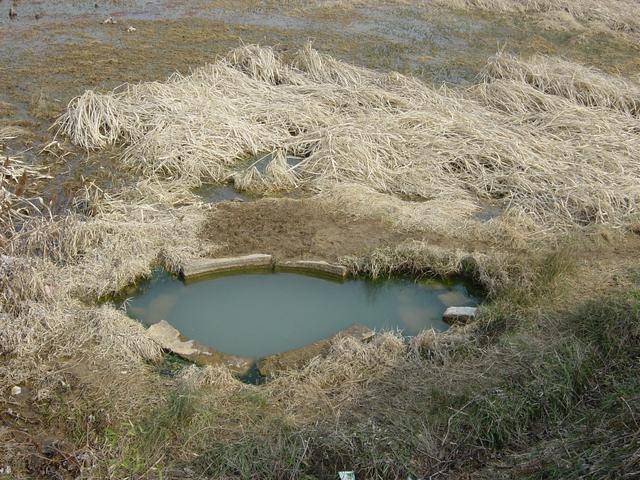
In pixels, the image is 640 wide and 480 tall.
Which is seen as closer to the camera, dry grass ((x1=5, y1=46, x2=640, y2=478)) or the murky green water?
dry grass ((x1=5, y1=46, x2=640, y2=478))

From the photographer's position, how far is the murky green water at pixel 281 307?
4.96 metres

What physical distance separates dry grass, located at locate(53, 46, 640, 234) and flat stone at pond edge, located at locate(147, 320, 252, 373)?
7.86ft

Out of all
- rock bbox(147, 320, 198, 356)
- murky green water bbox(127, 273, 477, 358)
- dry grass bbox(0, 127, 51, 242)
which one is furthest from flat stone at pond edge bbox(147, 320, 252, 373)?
dry grass bbox(0, 127, 51, 242)

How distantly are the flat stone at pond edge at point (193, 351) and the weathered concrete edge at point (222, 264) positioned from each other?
30.0 inches

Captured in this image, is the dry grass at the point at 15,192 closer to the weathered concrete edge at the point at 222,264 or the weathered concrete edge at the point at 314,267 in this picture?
the weathered concrete edge at the point at 222,264

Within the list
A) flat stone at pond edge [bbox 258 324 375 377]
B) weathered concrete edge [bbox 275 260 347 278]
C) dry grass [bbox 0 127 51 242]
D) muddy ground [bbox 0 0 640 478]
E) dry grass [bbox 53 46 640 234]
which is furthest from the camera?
dry grass [bbox 53 46 640 234]

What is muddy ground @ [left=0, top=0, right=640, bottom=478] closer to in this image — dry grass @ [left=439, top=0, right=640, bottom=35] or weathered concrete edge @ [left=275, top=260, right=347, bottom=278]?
weathered concrete edge @ [left=275, top=260, right=347, bottom=278]

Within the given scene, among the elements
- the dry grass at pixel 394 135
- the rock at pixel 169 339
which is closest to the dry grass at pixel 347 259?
the dry grass at pixel 394 135

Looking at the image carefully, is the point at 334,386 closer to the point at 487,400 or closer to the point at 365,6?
the point at 487,400

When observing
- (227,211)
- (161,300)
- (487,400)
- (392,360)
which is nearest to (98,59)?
(227,211)

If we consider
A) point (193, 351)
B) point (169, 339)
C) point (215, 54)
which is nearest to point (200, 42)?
point (215, 54)

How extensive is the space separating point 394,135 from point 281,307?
3.00m

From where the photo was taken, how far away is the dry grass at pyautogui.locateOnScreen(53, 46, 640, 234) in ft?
22.2

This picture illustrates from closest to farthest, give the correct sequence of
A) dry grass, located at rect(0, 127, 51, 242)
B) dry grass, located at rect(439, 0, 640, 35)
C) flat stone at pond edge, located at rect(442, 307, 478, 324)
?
flat stone at pond edge, located at rect(442, 307, 478, 324) → dry grass, located at rect(0, 127, 51, 242) → dry grass, located at rect(439, 0, 640, 35)
